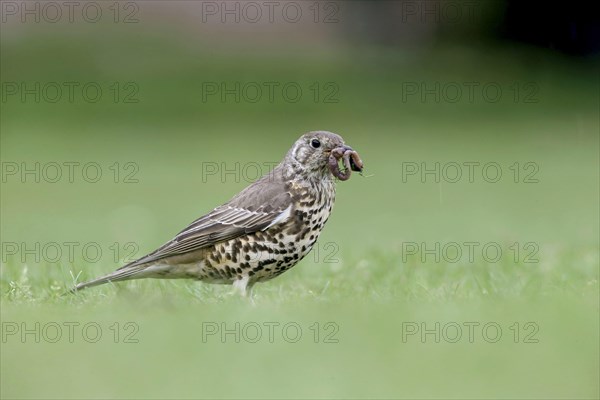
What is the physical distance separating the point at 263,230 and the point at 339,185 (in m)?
9.68

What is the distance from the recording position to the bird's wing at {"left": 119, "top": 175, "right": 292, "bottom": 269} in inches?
319

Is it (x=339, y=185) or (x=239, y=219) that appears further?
(x=339, y=185)

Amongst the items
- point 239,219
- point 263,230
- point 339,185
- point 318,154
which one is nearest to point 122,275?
point 239,219

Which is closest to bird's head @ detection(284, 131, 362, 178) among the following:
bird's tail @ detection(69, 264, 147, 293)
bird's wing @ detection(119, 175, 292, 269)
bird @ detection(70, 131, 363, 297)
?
bird @ detection(70, 131, 363, 297)

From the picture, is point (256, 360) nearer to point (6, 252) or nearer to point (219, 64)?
point (6, 252)

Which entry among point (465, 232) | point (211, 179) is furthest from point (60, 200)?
point (465, 232)

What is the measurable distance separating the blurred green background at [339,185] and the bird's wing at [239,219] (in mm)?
359

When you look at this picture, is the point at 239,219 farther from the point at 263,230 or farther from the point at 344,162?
the point at 344,162

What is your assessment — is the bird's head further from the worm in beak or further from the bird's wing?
the bird's wing

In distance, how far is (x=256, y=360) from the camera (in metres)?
6.26

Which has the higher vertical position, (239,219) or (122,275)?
(239,219)

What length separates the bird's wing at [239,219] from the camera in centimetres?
809

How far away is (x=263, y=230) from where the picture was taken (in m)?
8.07

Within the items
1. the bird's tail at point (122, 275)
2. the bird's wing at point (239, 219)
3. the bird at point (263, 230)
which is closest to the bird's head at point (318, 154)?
the bird at point (263, 230)
